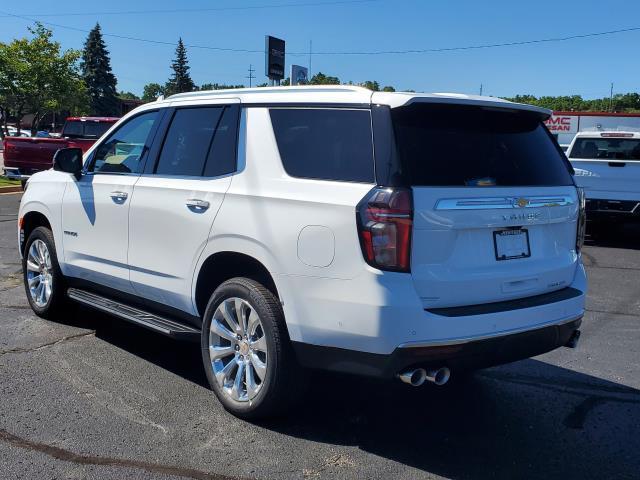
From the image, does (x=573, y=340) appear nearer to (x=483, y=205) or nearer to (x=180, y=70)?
(x=483, y=205)

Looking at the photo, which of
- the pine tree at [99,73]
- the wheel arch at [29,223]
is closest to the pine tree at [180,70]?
the pine tree at [99,73]

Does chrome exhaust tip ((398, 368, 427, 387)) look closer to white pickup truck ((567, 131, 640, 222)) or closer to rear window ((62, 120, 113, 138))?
white pickup truck ((567, 131, 640, 222))

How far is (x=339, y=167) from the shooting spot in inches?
148

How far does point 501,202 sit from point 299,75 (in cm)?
1338

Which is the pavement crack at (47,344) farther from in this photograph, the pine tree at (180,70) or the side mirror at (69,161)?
the pine tree at (180,70)

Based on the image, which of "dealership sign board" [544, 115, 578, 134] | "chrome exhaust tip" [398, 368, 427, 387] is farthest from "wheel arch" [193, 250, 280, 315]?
"dealership sign board" [544, 115, 578, 134]

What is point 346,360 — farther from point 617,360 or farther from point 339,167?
point 617,360

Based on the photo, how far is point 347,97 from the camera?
3834mm

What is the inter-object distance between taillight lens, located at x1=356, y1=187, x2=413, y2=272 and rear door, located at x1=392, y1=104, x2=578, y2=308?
52mm

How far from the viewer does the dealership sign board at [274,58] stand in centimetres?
1667

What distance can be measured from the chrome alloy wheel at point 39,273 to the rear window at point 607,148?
9507mm

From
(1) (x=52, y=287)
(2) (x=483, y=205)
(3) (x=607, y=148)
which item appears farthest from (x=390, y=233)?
(3) (x=607, y=148)

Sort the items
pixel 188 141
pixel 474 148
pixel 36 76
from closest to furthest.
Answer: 1. pixel 474 148
2. pixel 188 141
3. pixel 36 76

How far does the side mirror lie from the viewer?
564 centimetres
